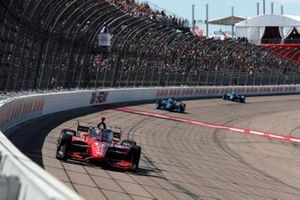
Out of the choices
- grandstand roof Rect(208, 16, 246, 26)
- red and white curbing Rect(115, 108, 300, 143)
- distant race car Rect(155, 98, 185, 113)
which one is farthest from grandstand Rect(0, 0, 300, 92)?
grandstand roof Rect(208, 16, 246, 26)

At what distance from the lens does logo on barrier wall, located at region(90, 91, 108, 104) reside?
90.3 feet

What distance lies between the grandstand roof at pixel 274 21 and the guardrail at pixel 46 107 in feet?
95.9

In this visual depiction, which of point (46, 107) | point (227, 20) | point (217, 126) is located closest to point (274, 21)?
point (227, 20)

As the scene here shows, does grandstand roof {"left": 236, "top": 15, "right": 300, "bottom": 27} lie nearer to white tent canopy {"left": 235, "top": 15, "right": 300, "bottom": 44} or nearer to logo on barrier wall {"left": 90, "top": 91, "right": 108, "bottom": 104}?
white tent canopy {"left": 235, "top": 15, "right": 300, "bottom": 44}

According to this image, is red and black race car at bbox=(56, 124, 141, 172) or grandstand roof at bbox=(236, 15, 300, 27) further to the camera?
grandstand roof at bbox=(236, 15, 300, 27)

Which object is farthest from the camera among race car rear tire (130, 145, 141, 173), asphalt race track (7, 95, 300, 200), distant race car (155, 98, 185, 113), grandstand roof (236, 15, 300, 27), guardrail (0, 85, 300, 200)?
grandstand roof (236, 15, 300, 27)

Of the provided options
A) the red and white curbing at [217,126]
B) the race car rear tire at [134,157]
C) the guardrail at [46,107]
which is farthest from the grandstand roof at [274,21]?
the race car rear tire at [134,157]

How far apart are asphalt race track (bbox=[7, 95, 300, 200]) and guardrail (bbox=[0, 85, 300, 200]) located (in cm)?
56

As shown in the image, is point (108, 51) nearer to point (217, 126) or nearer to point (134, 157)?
point (217, 126)

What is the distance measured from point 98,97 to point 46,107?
698 cm

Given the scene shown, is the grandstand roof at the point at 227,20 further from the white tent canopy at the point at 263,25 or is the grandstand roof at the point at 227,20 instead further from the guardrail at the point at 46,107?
the guardrail at the point at 46,107

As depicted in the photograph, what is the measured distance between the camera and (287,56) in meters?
51.7

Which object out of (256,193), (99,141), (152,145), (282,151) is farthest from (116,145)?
(282,151)

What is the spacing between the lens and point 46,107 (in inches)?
842
